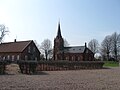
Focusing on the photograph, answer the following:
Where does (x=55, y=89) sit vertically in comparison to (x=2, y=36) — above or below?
below

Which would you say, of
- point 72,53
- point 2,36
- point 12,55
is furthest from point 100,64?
point 72,53

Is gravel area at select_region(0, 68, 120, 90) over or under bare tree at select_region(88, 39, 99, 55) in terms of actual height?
under

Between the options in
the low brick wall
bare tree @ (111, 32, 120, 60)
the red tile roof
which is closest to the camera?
the low brick wall

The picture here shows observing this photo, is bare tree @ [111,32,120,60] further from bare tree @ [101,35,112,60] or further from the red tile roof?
the red tile roof

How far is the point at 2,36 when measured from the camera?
6769 cm

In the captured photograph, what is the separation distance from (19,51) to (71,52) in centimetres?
3735

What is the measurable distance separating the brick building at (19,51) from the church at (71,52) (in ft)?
96.4

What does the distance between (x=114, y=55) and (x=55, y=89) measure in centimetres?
7335

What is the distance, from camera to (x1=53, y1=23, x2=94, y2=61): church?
85312mm

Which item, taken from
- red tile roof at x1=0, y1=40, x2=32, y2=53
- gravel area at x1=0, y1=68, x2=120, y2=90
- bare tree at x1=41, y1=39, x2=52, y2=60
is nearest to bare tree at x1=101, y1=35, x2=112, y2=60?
bare tree at x1=41, y1=39, x2=52, y2=60

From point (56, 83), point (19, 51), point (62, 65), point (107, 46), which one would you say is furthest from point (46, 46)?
point (56, 83)

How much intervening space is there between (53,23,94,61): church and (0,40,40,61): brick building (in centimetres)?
2938

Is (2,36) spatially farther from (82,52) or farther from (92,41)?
(92,41)

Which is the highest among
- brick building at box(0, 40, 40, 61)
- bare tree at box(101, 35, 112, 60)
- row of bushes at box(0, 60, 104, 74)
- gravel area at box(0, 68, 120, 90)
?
bare tree at box(101, 35, 112, 60)
